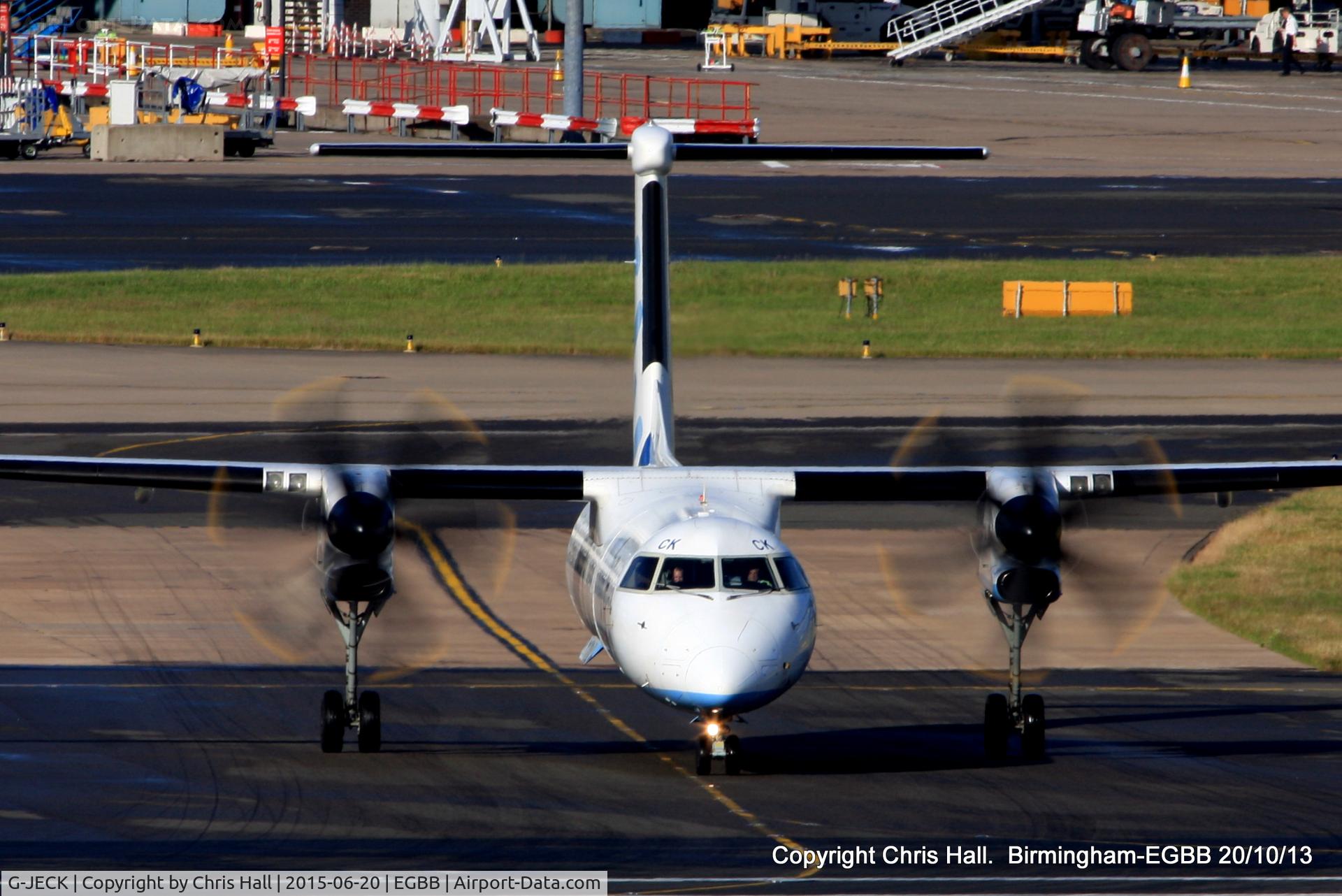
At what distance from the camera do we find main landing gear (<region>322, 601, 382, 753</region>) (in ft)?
68.0

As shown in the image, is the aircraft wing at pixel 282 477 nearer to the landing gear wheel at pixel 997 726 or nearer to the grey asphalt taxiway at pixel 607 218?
the landing gear wheel at pixel 997 726

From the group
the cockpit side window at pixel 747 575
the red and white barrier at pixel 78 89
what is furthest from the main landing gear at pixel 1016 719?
the red and white barrier at pixel 78 89

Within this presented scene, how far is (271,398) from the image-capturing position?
42781 millimetres

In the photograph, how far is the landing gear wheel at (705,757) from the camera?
19.5 meters

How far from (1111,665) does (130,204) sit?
5323cm

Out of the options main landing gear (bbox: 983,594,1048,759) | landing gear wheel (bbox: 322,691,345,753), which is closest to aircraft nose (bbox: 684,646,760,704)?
main landing gear (bbox: 983,594,1048,759)

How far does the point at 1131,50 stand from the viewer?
126875mm

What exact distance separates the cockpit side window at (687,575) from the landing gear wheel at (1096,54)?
382 feet

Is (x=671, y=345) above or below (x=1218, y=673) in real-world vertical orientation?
above

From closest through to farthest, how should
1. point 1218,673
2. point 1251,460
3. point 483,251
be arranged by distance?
point 1218,673 → point 1251,460 → point 483,251

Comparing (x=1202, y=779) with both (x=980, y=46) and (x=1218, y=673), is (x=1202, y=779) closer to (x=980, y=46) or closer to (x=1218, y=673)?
(x=1218, y=673)

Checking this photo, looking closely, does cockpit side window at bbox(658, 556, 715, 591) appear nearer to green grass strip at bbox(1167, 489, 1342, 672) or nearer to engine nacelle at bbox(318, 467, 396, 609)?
engine nacelle at bbox(318, 467, 396, 609)

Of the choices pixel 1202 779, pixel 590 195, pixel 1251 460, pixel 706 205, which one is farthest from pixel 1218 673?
pixel 590 195
